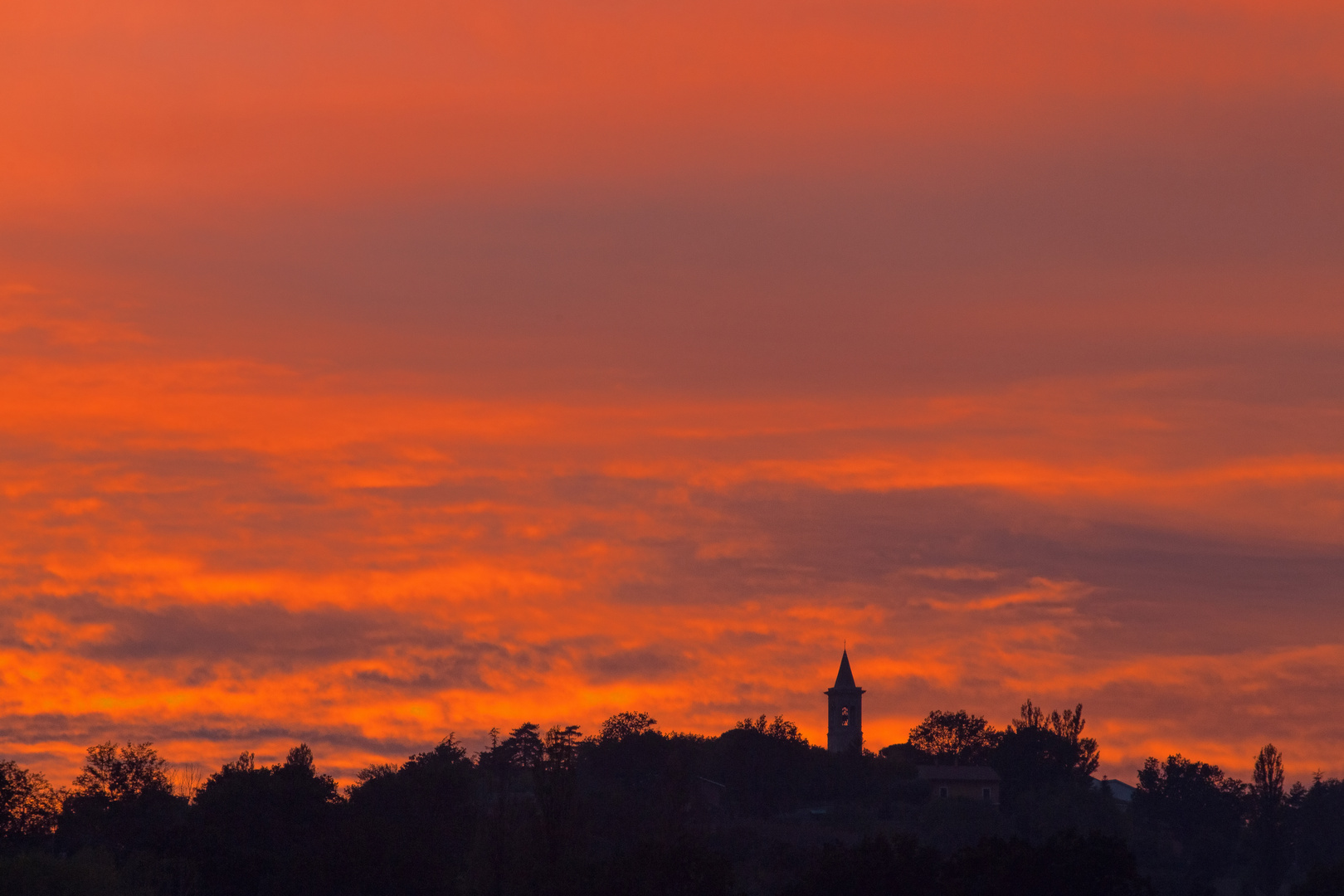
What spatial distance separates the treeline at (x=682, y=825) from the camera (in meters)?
73.5

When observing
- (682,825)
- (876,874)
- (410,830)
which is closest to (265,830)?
(410,830)

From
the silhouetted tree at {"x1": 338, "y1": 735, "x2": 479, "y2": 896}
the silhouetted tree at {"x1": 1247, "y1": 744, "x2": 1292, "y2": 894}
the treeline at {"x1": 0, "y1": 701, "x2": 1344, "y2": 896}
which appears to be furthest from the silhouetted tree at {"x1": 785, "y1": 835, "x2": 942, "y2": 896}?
the silhouetted tree at {"x1": 1247, "y1": 744, "x2": 1292, "y2": 894}

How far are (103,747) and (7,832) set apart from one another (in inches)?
475

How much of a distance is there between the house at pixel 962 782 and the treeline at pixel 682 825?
205cm

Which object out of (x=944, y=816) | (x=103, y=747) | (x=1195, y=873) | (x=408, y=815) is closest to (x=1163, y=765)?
(x=1195, y=873)

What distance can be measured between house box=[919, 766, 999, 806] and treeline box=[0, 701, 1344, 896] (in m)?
2.05

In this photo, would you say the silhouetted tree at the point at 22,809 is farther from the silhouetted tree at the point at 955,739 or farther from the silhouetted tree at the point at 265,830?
the silhouetted tree at the point at 955,739

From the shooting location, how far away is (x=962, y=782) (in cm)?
15825

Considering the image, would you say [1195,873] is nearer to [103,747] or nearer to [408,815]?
[408,815]

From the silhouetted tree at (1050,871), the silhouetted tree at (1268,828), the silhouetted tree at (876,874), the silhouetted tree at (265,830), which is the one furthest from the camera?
the silhouetted tree at (1268,828)

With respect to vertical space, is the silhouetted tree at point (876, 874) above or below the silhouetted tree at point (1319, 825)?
below

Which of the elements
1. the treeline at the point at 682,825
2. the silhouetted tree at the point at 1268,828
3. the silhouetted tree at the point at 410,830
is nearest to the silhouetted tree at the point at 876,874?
the treeline at the point at 682,825

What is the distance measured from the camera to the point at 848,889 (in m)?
70.9

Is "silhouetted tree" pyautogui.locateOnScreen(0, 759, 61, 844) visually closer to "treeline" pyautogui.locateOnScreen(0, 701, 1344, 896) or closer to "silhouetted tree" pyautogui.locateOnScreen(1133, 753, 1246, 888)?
"treeline" pyautogui.locateOnScreen(0, 701, 1344, 896)
